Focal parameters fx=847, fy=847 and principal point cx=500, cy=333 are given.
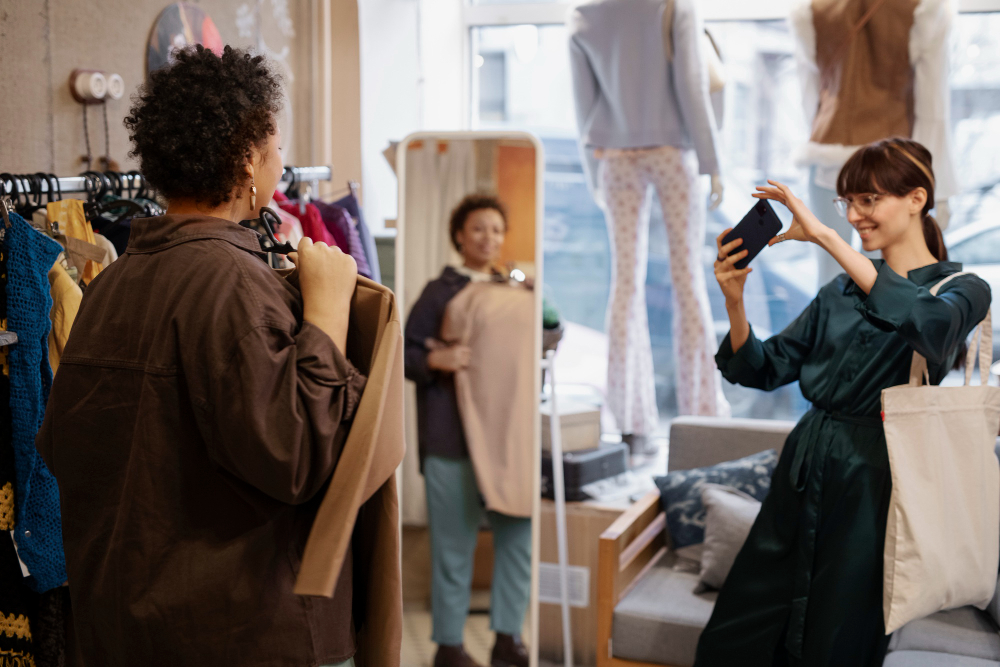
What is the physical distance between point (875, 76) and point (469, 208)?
1.65 metres

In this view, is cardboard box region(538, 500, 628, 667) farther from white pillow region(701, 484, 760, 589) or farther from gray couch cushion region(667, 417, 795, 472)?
white pillow region(701, 484, 760, 589)

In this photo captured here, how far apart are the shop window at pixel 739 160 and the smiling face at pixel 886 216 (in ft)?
6.35

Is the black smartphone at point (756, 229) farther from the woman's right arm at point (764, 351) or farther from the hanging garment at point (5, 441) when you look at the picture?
the hanging garment at point (5, 441)

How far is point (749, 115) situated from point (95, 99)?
273cm

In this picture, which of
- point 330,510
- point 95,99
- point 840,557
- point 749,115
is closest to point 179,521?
point 330,510

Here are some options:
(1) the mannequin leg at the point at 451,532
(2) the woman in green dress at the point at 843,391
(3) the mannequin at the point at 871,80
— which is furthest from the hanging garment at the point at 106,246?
(3) the mannequin at the point at 871,80

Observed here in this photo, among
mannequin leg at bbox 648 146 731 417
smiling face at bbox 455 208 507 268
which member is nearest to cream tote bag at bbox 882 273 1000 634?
smiling face at bbox 455 208 507 268

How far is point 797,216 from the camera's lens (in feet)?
4.96

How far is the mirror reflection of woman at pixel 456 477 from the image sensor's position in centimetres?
224

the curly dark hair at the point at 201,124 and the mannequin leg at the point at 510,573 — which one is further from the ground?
the curly dark hair at the point at 201,124

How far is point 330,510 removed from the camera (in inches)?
40.8

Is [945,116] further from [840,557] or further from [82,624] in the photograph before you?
[82,624]

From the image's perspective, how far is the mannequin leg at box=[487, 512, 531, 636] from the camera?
2.24 m

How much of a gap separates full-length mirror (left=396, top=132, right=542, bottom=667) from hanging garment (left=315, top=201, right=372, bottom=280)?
115 millimetres
